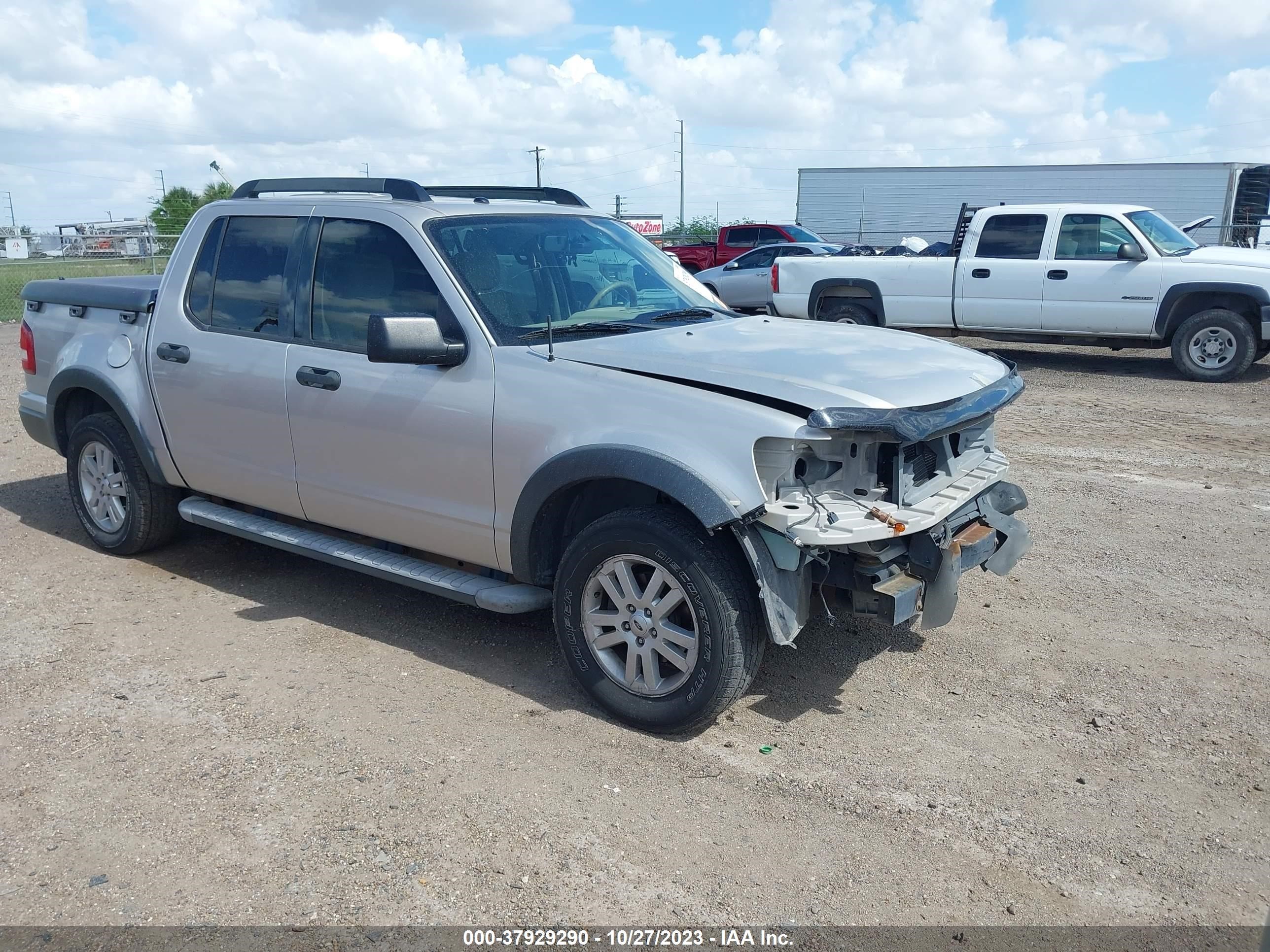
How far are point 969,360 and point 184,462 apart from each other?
3915 mm

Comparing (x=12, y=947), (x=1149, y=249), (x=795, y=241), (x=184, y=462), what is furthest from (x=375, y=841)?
(x=795, y=241)

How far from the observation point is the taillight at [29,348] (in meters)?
6.55

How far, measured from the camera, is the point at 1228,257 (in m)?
11.6

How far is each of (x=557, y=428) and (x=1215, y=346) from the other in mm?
10153

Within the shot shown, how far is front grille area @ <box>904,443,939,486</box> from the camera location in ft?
13.1

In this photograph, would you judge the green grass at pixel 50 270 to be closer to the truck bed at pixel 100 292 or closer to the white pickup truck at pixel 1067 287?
the white pickup truck at pixel 1067 287

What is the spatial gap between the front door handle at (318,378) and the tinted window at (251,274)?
349mm

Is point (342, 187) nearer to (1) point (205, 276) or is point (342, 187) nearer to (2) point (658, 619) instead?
(1) point (205, 276)

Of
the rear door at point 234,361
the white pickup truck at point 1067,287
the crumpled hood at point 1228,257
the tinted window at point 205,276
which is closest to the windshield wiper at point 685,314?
the rear door at point 234,361

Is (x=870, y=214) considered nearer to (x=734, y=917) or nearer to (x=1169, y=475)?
(x=1169, y=475)

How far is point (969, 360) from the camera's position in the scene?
4586 millimetres

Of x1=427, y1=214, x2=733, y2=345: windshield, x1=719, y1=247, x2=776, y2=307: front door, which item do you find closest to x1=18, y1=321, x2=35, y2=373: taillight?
x1=427, y1=214, x2=733, y2=345: windshield

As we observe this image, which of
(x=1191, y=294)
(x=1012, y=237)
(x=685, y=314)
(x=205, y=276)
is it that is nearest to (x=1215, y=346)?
(x=1191, y=294)

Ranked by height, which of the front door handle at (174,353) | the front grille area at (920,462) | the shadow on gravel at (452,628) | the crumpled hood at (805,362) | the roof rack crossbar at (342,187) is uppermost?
the roof rack crossbar at (342,187)
